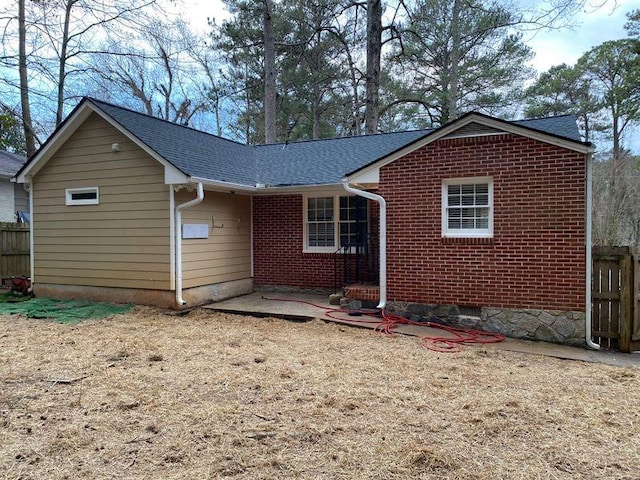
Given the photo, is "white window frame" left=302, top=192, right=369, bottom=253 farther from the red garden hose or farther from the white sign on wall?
the white sign on wall

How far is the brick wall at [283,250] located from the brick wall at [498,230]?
283 centimetres

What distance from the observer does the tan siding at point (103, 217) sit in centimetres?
904

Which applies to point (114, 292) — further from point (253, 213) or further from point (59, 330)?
point (253, 213)

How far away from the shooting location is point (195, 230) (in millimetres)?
9305

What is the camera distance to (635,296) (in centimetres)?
652

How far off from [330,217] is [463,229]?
3.67 metres

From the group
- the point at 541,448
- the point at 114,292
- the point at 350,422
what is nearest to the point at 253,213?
the point at 114,292

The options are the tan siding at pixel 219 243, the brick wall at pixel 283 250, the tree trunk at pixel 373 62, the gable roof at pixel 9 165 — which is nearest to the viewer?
the tan siding at pixel 219 243


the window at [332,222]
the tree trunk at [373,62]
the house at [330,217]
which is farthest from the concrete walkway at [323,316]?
the tree trunk at [373,62]

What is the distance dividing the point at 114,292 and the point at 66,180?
2.82m

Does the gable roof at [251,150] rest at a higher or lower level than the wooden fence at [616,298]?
higher

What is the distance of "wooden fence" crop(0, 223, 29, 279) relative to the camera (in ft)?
40.0

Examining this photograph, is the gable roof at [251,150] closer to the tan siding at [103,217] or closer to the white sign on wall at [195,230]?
the tan siding at [103,217]

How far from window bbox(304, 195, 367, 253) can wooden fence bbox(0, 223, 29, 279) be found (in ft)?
27.1
